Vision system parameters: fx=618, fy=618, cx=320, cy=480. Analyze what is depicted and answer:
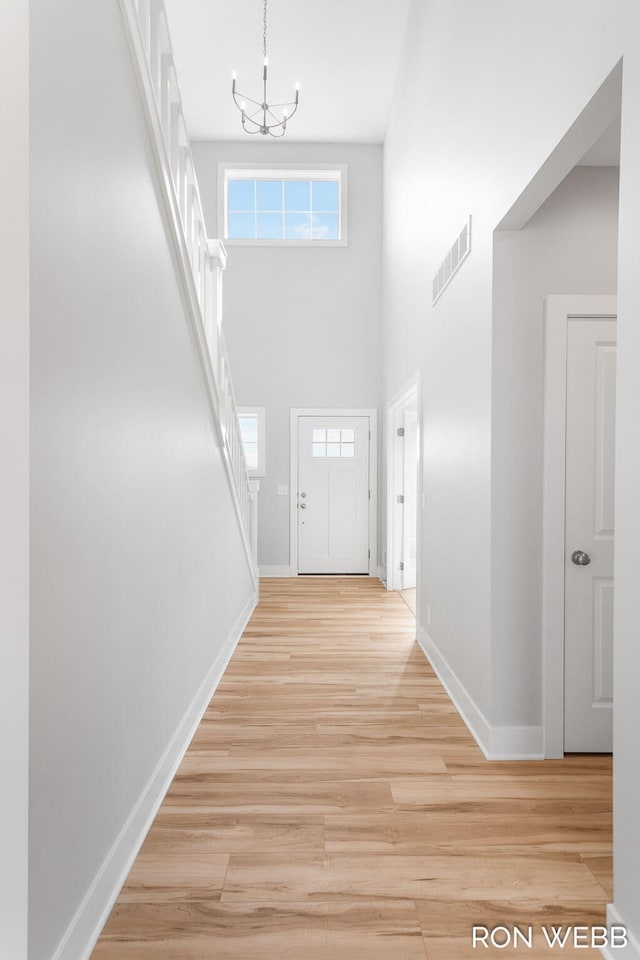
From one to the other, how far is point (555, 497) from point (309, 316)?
531cm

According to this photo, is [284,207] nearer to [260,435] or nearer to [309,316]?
[309,316]

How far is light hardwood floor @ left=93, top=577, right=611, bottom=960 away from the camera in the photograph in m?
1.64

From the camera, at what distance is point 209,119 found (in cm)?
693

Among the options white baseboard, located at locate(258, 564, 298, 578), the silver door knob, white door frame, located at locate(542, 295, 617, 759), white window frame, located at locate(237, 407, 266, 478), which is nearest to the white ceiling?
white window frame, located at locate(237, 407, 266, 478)

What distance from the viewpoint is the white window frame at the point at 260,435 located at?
743cm

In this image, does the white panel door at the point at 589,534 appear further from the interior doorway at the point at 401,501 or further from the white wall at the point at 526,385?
the interior doorway at the point at 401,501

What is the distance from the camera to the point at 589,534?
270 cm

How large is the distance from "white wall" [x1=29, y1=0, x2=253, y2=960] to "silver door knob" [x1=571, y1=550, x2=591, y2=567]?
5.67 ft

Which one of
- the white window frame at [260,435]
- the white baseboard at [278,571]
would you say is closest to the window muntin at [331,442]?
the white window frame at [260,435]

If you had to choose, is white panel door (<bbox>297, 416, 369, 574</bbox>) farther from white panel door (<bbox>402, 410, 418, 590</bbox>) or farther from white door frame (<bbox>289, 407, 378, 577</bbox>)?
white panel door (<bbox>402, 410, 418, 590</bbox>)

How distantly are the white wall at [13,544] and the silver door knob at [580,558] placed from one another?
87.4 inches

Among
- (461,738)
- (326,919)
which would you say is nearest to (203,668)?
(461,738)

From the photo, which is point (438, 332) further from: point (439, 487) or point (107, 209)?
point (107, 209)

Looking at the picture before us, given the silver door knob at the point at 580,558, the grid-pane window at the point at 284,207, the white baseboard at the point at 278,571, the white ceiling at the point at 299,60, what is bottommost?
the white baseboard at the point at 278,571
